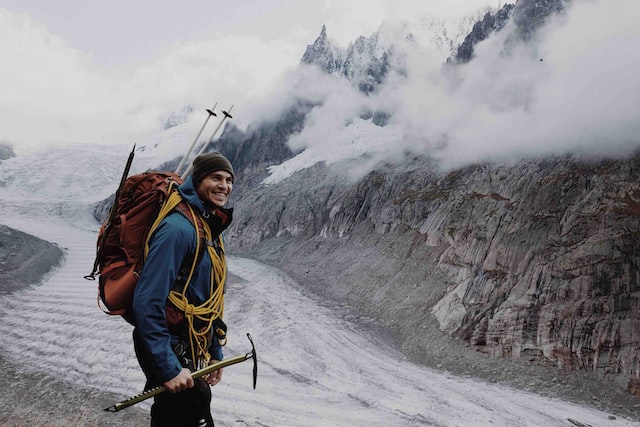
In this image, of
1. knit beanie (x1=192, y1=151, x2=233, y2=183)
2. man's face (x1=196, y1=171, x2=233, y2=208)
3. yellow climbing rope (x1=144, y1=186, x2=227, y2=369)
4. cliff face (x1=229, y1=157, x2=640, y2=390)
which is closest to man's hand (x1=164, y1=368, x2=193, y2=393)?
yellow climbing rope (x1=144, y1=186, x2=227, y2=369)

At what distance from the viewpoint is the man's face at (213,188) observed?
3248 millimetres

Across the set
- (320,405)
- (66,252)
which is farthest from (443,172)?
(66,252)

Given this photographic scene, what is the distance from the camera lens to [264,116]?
86000mm

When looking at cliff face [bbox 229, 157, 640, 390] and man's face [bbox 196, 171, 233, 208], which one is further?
cliff face [bbox 229, 157, 640, 390]

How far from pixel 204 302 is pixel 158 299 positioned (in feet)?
2.00

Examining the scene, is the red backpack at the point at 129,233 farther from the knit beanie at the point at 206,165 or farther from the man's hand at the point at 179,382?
the man's hand at the point at 179,382

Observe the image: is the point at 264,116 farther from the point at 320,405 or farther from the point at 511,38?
the point at 320,405

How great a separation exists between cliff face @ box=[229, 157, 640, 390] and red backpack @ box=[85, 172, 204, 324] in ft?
52.4

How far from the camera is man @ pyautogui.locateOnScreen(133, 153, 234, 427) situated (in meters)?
2.70

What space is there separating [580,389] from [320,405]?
890 centimetres

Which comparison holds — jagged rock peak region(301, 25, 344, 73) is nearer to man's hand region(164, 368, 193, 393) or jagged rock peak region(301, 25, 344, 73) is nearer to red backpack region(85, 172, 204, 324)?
red backpack region(85, 172, 204, 324)

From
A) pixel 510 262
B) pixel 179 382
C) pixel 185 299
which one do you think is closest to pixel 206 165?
pixel 185 299

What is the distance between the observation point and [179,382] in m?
2.74

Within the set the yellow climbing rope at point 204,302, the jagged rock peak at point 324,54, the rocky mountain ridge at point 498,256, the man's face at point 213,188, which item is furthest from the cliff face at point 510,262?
the jagged rock peak at point 324,54
